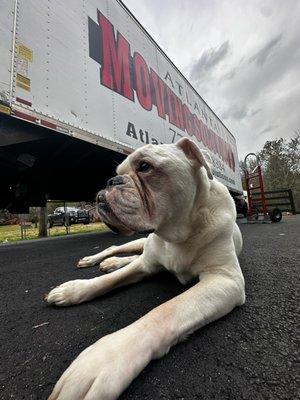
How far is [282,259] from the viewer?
238cm

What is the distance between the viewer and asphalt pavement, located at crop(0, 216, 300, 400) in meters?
0.72

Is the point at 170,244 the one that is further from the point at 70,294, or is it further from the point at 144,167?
the point at 70,294

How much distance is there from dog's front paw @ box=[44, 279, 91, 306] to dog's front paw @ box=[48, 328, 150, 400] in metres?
0.60

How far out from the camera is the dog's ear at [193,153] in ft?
4.97

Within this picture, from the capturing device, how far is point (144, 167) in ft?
4.78

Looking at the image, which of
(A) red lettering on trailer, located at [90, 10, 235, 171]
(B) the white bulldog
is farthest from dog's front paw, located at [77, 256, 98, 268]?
(A) red lettering on trailer, located at [90, 10, 235, 171]

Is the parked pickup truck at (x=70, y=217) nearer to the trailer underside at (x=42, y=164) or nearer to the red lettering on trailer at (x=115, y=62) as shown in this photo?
the trailer underside at (x=42, y=164)

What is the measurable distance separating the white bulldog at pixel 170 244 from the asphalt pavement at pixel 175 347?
0.20 ft

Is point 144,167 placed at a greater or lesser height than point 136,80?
lesser

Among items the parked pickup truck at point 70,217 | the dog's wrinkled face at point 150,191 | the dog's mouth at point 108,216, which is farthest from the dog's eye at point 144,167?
the parked pickup truck at point 70,217

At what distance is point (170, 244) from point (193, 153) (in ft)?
2.05

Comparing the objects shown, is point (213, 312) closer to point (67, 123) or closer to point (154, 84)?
point (67, 123)

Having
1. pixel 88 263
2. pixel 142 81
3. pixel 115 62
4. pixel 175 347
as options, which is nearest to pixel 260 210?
pixel 142 81

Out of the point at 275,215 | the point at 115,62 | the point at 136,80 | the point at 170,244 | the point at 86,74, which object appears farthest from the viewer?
the point at 275,215
